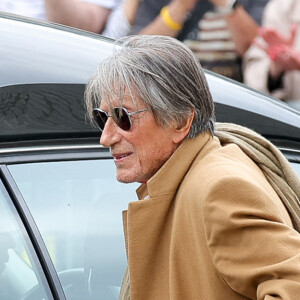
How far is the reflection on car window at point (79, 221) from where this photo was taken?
2.07m

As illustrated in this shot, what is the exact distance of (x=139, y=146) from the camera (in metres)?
1.85

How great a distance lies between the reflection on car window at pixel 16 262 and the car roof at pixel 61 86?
187 mm

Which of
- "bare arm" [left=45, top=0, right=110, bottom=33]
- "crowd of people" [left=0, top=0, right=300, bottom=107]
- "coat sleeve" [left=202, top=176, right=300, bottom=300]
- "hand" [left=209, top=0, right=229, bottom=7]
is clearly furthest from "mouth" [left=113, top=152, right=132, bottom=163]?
"hand" [left=209, top=0, right=229, bottom=7]

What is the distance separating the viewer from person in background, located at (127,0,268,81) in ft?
14.1

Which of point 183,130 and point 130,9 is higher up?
point 183,130

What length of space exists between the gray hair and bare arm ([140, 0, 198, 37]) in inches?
96.2

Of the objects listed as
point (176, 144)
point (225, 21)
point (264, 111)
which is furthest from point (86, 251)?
point (225, 21)

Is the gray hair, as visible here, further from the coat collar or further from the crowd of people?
the crowd of people

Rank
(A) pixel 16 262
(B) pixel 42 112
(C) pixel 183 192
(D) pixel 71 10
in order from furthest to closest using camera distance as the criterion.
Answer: (D) pixel 71 10
(B) pixel 42 112
(A) pixel 16 262
(C) pixel 183 192

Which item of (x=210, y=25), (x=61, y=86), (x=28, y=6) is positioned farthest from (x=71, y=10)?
(x=61, y=86)

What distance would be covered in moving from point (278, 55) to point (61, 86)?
2.41m

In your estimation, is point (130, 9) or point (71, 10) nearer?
point (71, 10)

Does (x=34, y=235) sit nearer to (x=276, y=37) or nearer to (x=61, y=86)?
(x=61, y=86)

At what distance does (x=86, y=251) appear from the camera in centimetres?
213
